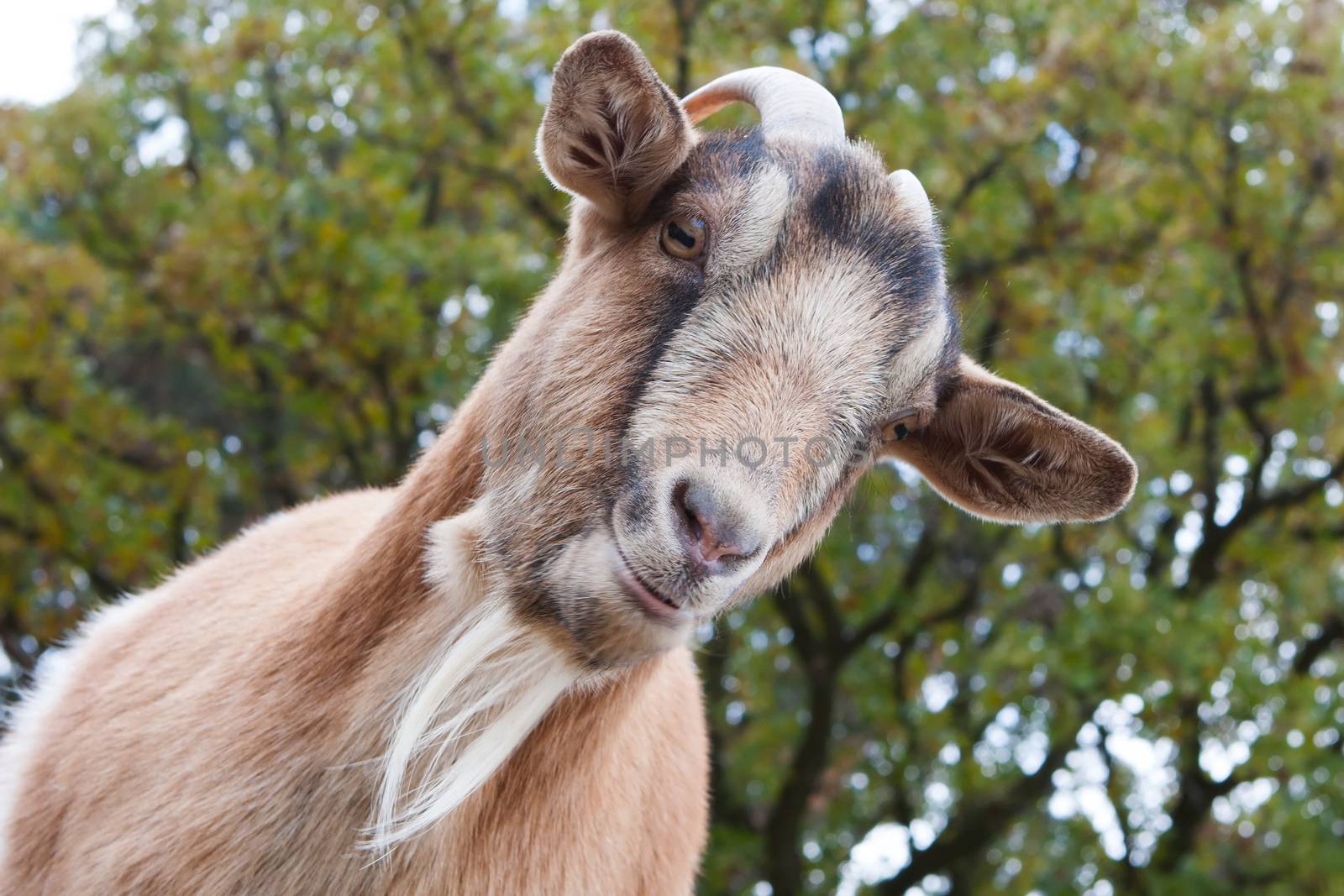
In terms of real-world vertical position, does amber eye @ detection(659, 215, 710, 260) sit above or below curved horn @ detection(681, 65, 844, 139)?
above

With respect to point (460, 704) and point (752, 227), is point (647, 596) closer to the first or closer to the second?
point (460, 704)

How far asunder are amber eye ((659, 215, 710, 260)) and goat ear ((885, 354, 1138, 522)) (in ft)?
2.28

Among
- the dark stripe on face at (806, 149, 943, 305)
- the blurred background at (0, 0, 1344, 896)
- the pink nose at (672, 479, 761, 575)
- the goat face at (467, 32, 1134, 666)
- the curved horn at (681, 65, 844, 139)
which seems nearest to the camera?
the pink nose at (672, 479, 761, 575)

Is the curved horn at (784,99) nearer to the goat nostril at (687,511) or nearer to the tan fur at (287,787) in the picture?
the goat nostril at (687,511)

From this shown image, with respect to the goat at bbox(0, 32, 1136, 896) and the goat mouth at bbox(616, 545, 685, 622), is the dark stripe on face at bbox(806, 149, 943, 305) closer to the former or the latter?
the goat at bbox(0, 32, 1136, 896)

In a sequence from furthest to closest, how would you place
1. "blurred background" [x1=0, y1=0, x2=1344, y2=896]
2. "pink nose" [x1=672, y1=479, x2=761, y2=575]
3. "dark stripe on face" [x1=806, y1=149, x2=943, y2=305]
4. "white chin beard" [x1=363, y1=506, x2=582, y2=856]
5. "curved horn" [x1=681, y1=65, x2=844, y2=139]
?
"blurred background" [x1=0, y1=0, x2=1344, y2=896]
"curved horn" [x1=681, y1=65, x2=844, y2=139]
"dark stripe on face" [x1=806, y1=149, x2=943, y2=305]
"white chin beard" [x1=363, y1=506, x2=582, y2=856]
"pink nose" [x1=672, y1=479, x2=761, y2=575]

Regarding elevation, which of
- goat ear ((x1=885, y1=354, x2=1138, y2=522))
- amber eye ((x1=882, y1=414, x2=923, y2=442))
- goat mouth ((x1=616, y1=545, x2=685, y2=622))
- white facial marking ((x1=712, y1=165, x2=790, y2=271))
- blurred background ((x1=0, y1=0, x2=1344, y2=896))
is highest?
white facial marking ((x1=712, y1=165, x2=790, y2=271))

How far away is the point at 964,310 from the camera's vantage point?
8.38 meters

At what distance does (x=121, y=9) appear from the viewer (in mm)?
10648

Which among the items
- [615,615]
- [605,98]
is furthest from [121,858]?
[605,98]

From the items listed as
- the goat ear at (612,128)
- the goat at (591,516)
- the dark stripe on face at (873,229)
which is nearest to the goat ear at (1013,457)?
the goat at (591,516)

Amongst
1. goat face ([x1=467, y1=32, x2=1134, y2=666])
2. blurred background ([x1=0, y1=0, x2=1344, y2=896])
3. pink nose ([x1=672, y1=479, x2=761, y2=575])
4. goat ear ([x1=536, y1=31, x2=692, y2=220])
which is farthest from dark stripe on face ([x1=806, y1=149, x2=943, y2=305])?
blurred background ([x1=0, y1=0, x2=1344, y2=896])

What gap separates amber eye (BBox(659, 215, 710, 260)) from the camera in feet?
8.88

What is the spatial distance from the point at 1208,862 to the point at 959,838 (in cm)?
240
